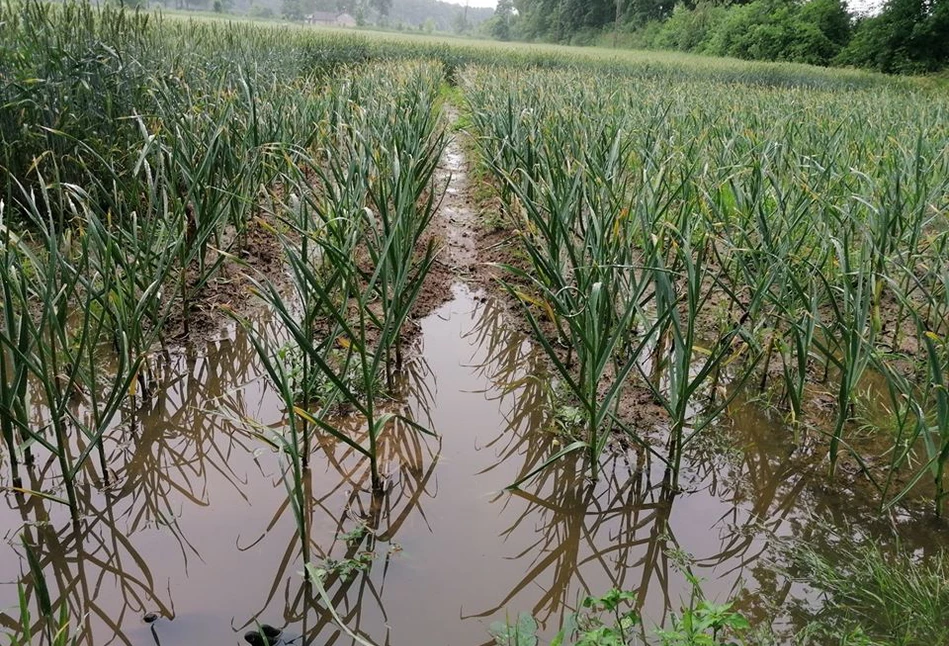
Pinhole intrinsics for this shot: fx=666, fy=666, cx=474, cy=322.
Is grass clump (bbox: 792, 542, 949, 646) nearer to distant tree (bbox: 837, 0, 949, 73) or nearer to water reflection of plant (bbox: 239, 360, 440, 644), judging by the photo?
water reflection of plant (bbox: 239, 360, 440, 644)

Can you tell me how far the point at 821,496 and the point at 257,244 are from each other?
10.2 ft

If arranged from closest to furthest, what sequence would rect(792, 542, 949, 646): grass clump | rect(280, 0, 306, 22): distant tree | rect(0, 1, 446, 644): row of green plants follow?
rect(792, 542, 949, 646): grass clump
rect(0, 1, 446, 644): row of green plants
rect(280, 0, 306, 22): distant tree

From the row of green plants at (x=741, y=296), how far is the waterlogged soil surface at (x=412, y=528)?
0.15 metres

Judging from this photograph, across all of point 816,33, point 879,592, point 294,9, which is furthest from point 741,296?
point 294,9

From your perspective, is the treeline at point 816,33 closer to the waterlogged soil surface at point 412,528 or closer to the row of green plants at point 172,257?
the row of green plants at point 172,257

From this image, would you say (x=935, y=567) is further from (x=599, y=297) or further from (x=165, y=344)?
(x=165, y=344)

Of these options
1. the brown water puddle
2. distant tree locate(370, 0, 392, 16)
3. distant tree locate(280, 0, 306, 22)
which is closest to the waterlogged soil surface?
the brown water puddle

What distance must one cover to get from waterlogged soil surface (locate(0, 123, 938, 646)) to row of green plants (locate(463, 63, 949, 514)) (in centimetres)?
15

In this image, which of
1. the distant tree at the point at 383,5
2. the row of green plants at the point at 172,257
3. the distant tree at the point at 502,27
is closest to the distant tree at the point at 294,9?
the distant tree at the point at 383,5

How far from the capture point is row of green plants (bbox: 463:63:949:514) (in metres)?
1.91

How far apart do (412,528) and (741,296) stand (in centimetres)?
221

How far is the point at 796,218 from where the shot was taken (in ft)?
8.29

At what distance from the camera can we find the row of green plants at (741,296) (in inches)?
75.1

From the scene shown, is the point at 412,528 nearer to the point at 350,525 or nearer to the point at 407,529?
the point at 407,529
